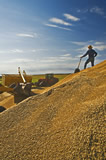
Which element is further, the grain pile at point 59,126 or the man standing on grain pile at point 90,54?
the man standing on grain pile at point 90,54

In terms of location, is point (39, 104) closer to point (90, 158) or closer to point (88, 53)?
point (90, 158)

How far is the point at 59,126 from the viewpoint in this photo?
10.4 feet

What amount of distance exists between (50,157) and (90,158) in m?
0.69

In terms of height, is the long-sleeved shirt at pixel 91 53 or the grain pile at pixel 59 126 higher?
the long-sleeved shirt at pixel 91 53

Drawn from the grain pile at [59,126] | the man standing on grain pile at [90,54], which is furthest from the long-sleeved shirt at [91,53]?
the grain pile at [59,126]

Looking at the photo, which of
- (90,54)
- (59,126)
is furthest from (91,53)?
(59,126)

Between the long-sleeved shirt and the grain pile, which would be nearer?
the grain pile

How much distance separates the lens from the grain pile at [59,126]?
104 inches

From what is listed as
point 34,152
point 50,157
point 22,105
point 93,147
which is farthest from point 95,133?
point 22,105

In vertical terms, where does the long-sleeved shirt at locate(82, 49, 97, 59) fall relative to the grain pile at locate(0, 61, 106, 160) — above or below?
above

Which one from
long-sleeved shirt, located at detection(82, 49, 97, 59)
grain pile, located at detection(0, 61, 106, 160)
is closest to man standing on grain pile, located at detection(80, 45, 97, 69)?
long-sleeved shirt, located at detection(82, 49, 97, 59)

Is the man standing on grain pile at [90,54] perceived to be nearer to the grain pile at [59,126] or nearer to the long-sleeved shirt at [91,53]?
the long-sleeved shirt at [91,53]

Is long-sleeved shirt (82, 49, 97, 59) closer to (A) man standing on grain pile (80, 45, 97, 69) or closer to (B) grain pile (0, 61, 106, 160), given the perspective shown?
(A) man standing on grain pile (80, 45, 97, 69)

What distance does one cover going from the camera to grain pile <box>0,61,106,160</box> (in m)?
2.63
